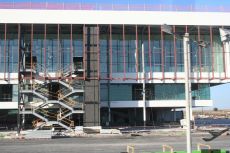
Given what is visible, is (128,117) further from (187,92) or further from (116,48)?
(187,92)

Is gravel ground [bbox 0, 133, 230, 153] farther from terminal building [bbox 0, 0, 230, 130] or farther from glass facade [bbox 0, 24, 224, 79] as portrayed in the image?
glass facade [bbox 0, 24, 224, 79]

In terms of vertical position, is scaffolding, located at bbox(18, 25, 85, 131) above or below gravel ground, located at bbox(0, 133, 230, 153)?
above

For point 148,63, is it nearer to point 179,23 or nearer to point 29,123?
point 179,23

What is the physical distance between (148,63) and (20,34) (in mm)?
20181

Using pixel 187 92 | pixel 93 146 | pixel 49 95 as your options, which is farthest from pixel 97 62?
pixel 187 92

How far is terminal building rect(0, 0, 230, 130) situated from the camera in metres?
60.2

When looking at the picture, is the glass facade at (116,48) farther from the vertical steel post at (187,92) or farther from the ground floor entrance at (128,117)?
the vertical steel post at (187,92)

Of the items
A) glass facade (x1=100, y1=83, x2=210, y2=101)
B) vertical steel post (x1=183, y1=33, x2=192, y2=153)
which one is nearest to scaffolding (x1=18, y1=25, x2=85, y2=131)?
glass facade (x1=100, y1=83, x2=210, y2=101)

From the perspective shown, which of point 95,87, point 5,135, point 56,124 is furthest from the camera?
point 95,87

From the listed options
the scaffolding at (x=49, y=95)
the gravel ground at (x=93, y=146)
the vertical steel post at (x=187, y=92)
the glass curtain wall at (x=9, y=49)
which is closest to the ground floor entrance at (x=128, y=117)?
the scaffolding at (x=49, y=95)

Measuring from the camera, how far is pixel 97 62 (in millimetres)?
61969

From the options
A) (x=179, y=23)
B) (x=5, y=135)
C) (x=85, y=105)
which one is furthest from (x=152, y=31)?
(x=5, y=135)

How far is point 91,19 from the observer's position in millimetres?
63312

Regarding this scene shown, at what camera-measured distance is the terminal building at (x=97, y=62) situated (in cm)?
6022
